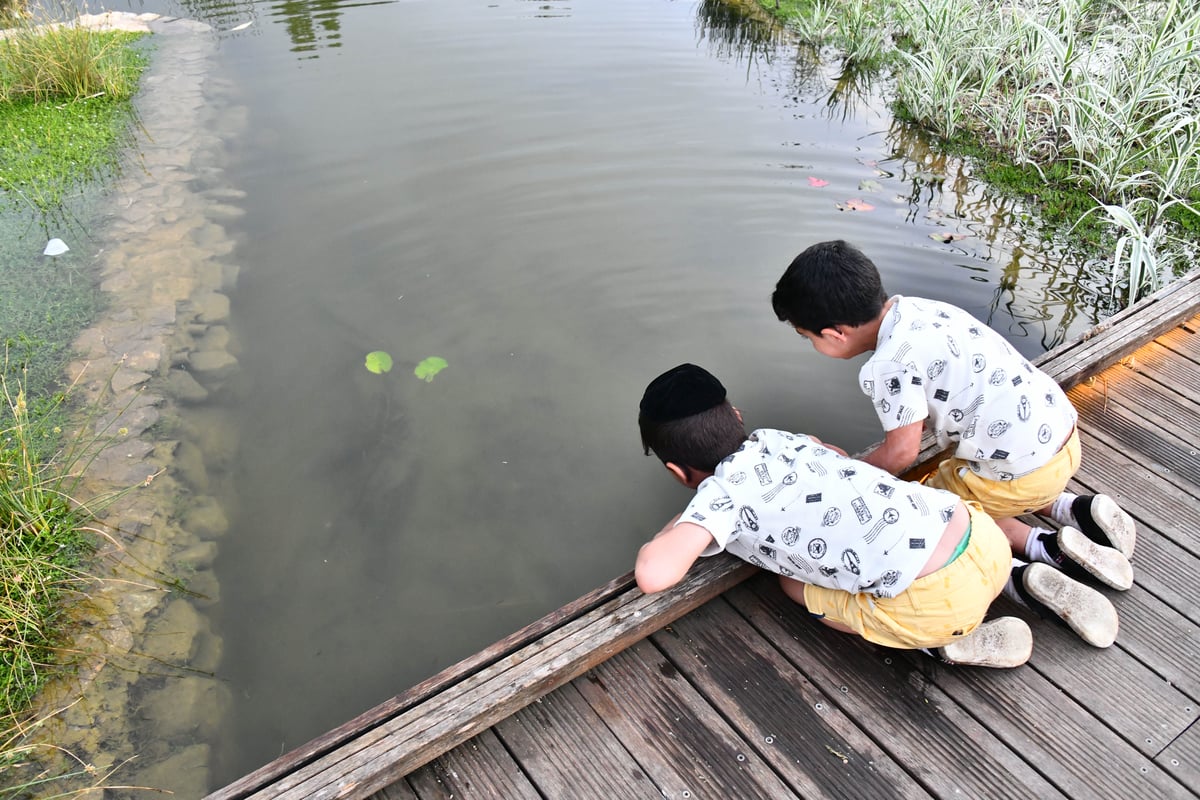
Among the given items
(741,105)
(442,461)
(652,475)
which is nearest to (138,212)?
(442,461)

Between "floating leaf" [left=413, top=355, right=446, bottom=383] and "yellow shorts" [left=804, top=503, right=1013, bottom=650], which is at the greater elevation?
"yellow shorts" [left=804, top=503, right=1013, bottom=650]

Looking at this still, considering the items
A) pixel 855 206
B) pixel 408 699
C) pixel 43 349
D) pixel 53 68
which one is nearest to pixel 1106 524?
pixel 408 699

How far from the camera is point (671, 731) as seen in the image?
2010mm

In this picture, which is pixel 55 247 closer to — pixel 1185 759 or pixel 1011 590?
pixel 1011 590

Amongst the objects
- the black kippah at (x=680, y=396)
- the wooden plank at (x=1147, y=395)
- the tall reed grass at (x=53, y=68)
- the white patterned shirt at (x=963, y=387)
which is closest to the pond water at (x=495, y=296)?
the wooden plank at (x=1147, y=395)

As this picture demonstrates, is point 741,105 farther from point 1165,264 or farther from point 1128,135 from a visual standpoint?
point 1165,264

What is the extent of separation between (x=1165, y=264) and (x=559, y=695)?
404 centimetres

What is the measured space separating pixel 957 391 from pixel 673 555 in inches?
34.6

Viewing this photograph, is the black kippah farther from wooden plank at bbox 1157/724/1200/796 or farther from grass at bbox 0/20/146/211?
grass at bbox 0/20/146/211

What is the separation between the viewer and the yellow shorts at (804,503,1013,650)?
6.24 ft

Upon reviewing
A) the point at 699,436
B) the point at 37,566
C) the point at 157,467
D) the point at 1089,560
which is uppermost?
the point at 699,436

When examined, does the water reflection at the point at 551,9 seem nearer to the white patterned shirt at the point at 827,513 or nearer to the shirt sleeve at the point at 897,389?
the shirt sleeve at the point at 897,389

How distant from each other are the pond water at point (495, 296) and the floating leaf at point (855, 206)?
7 cm

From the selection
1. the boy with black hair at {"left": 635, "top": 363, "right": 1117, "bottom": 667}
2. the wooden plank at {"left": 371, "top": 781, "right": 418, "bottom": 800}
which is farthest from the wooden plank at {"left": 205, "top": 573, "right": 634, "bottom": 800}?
the boy with black hair at {"left": 635, "top": 363, "right": 1117, "bottom": 667}
